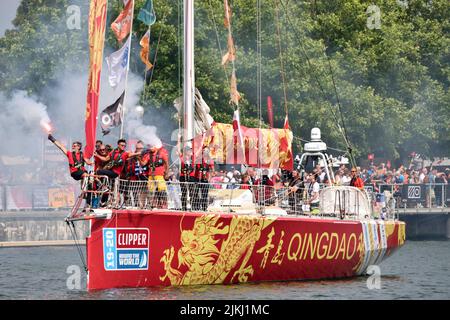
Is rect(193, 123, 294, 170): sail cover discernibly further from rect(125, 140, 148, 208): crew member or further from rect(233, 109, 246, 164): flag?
rect(125, 140, 148, 208): crew member

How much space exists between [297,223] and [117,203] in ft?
16.9

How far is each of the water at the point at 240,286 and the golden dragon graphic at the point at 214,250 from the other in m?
0.30

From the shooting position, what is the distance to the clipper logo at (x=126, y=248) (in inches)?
1023

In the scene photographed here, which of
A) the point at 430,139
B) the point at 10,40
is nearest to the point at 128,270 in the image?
the point at 10,40

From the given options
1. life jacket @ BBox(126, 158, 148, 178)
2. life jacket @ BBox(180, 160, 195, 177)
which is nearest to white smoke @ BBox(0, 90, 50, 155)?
life jacket @ BBox(180, 160, 195, 177)

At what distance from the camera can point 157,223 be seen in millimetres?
26484

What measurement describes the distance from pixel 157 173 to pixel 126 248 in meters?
1.98

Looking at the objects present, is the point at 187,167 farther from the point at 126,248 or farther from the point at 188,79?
the point at 126,248

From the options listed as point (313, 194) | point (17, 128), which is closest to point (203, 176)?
point (313, 194)

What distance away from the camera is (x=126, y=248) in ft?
85.8

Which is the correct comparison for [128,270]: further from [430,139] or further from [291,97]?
[430,139]

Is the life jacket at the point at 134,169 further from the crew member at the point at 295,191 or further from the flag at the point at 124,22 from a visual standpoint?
the crew member at the point at 295,191

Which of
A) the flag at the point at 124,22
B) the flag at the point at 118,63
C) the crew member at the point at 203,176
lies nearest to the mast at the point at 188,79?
the crew member at the point at 203,176
